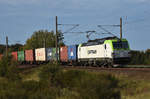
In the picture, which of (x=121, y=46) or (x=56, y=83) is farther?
(x=121, y=46)

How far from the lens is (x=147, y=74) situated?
19.5 meters

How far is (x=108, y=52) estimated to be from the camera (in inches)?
1167

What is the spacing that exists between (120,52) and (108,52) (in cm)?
136

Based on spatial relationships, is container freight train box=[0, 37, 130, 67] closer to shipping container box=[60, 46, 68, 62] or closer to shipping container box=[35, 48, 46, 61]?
shipping container box=[60, 46, 68, 62]

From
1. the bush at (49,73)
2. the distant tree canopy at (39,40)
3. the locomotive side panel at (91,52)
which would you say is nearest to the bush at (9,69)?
the bush at (49,73)

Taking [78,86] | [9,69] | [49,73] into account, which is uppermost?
[9,69]

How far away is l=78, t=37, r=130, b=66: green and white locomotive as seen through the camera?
95.5 ft

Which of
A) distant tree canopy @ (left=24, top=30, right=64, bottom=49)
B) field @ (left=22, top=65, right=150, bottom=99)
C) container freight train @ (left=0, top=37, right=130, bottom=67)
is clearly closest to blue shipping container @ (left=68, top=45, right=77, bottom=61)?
container freight train @ (left=0, top=37, right=130, bottom=67)

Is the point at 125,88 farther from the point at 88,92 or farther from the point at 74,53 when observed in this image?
the point at 74,53

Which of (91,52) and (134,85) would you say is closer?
(134,85)

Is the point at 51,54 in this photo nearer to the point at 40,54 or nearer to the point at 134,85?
the point at 40,54

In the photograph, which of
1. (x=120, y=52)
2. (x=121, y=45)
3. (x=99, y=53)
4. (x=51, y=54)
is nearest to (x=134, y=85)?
(x=120, y=52)

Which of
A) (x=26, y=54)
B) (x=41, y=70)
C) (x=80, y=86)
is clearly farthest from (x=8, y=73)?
(x=26, y=54)

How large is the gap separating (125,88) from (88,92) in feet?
14.8
